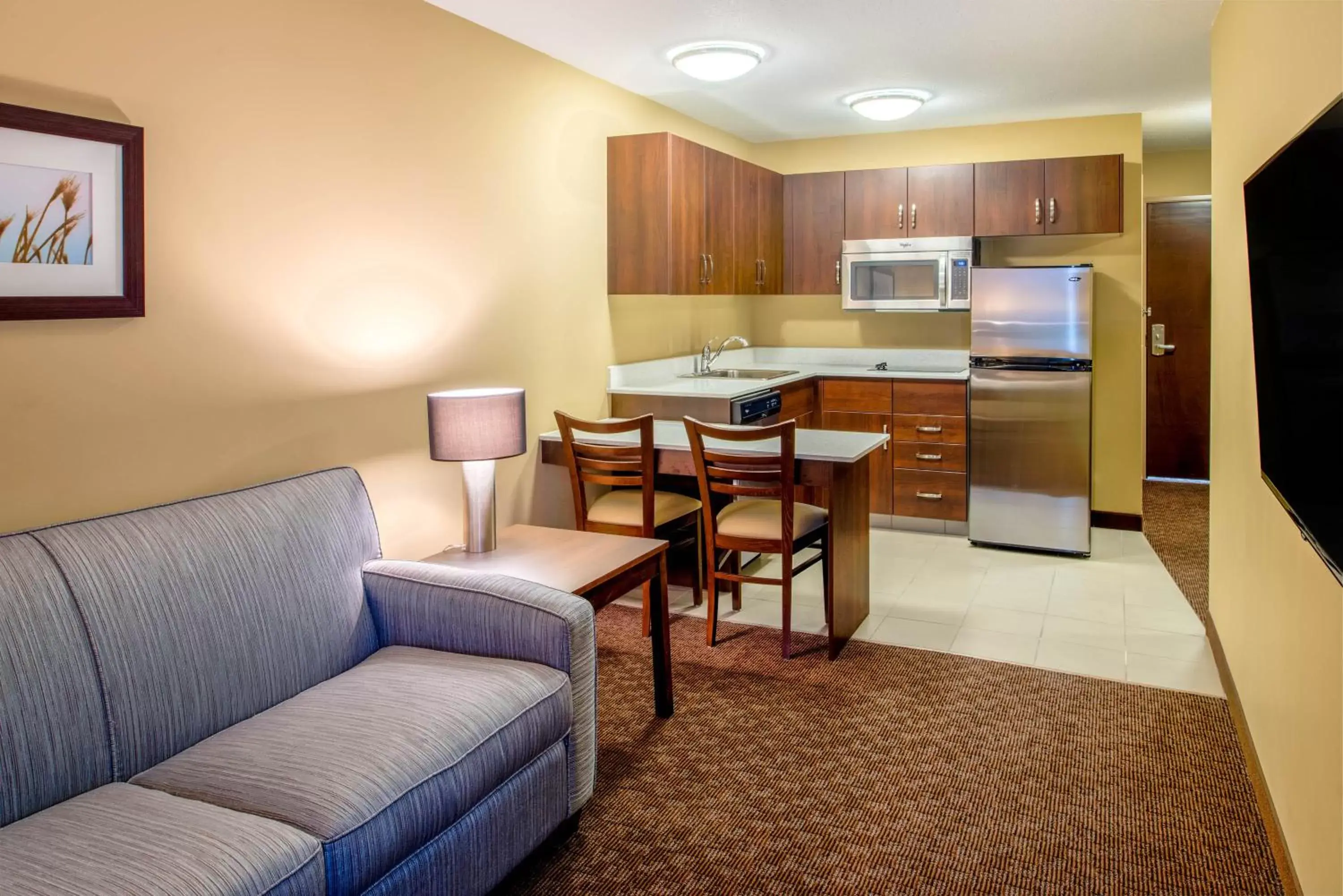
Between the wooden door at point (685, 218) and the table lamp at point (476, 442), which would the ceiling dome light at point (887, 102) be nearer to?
the wooden door at point (685, 218)

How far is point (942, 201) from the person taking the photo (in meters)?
5.76

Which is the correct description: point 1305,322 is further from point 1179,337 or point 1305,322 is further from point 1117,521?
point 1179,337

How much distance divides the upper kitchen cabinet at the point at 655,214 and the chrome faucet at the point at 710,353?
0.97 metres

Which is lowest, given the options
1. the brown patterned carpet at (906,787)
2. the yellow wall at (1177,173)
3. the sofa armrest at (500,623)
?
the brown patterned carpet at (906,787)

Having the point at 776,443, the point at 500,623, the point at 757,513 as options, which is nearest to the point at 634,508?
the point at 757,513

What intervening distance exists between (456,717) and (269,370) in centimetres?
134

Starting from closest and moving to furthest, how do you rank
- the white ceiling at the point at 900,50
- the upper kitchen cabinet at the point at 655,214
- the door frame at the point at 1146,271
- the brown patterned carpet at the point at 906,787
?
the brown patterned carpet at the point at 906,787 < the white ceiling at the point at 900,50 < the upper kitchen cabinet at the point at 655,214 < the door frame at the point at 1146,271

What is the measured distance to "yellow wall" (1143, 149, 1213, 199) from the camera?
7.25m

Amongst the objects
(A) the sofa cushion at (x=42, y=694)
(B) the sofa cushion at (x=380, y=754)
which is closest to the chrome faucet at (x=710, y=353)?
(B) the sofa cushion at (x=380, y=754)

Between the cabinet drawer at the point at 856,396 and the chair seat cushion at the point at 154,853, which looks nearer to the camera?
the chair seat cushion at the point at 154,853

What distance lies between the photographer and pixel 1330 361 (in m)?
1.35

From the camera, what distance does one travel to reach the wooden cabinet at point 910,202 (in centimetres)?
571

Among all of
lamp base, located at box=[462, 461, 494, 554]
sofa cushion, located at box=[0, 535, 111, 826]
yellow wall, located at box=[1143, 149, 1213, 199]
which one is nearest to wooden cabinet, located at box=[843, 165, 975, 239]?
yellow wall, located at box=[1143, 149, 1213, 199]

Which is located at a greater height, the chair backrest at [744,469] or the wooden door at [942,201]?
the wooden door at [942,201]
